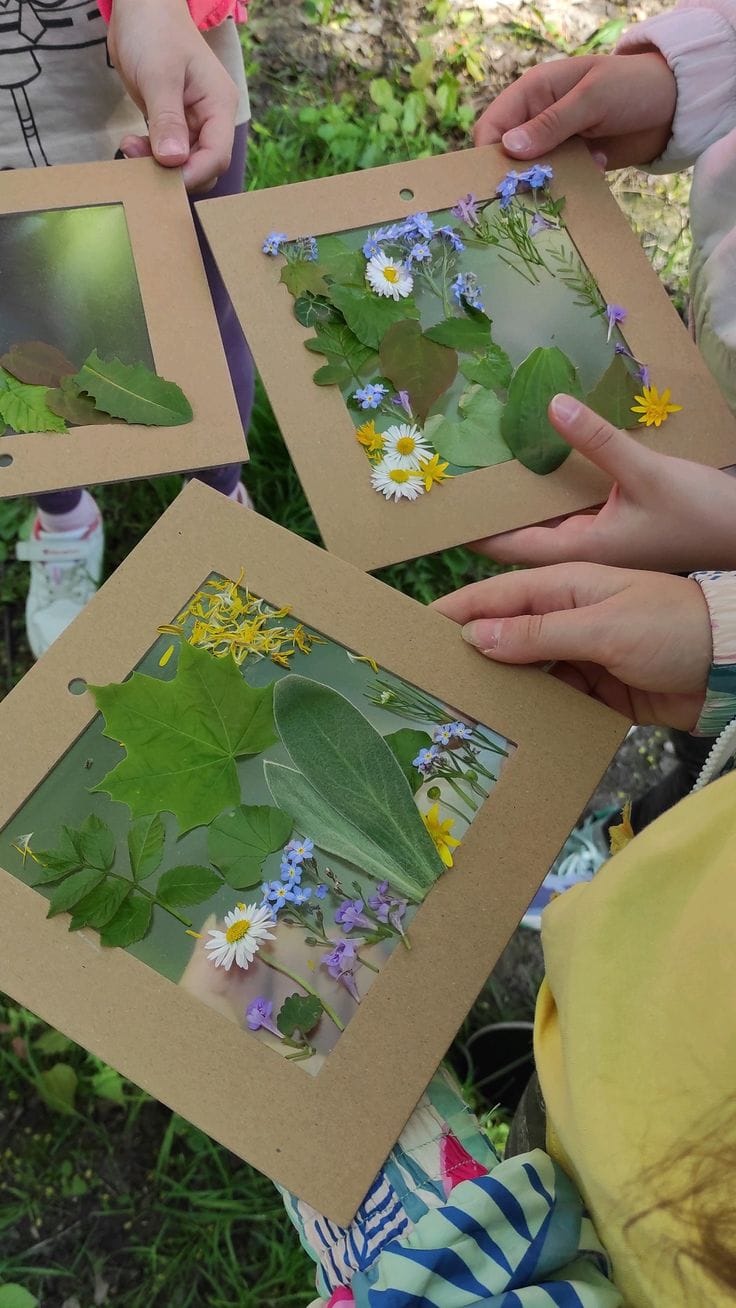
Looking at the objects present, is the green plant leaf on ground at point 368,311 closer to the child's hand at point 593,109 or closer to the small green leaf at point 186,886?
the child's hand at point 593,109

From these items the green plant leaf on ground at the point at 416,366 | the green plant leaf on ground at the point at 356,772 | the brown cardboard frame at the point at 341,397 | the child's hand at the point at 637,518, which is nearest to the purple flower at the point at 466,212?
the brown cardboard frame at the point at 341,397

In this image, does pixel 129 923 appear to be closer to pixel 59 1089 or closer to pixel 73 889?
pixel 73 889

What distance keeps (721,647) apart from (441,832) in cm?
22

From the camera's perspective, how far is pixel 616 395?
73 centimetres

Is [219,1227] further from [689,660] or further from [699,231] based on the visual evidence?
[699,231]

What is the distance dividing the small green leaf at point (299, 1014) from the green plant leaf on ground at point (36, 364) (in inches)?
19.0

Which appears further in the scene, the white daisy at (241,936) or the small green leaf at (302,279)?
the small green leaf at (302,279)

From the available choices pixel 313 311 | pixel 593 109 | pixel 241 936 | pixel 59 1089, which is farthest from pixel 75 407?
pixel 59 1089

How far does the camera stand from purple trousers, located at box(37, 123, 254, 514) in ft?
2.88

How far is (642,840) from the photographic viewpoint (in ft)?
1.64

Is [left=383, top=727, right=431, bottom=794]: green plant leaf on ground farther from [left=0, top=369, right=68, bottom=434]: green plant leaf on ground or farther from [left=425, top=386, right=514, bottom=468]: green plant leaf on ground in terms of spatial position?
[left=0, top=369, right=68, bottom=434]: green plant leaf on ground

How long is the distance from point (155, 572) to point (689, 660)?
14.8 inches

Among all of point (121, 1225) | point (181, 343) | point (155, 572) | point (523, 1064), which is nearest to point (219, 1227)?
point (121, 1225)

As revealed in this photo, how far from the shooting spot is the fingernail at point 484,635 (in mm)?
629
